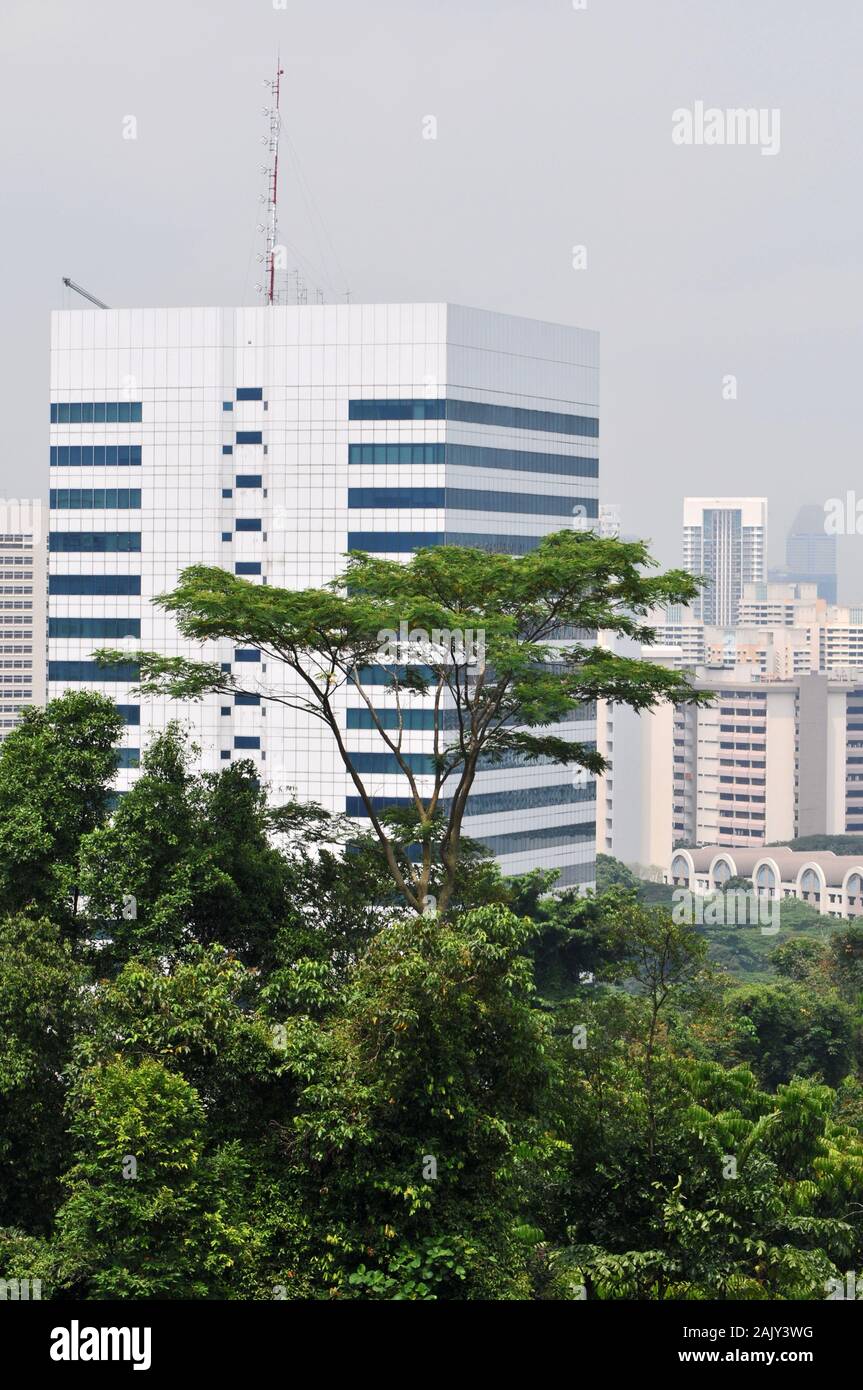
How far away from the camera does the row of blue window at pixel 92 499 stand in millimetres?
56219

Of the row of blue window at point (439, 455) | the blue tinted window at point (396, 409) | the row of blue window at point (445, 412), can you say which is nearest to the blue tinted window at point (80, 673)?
the row of blue window at point (439, 455)

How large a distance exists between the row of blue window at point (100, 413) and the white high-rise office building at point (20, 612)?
65.5m

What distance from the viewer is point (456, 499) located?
174ft

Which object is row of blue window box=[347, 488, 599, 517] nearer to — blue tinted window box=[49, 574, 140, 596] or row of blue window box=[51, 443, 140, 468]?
row of blue window box=[51, 443, 140, 468]

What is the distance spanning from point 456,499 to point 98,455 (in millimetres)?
14191

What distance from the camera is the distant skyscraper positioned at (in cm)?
18650

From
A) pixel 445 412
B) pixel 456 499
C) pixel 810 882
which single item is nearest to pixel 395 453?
pixel 445 412

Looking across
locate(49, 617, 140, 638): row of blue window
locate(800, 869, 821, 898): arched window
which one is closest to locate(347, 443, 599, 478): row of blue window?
locate(49, 617, 140, 638): row of blue window

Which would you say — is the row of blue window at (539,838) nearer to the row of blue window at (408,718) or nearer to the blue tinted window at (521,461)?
the row of blue window at (408,718)

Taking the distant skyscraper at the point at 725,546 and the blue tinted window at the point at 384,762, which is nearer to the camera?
the blue tinted window at the point at 384,762

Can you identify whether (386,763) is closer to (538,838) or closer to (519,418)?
(538,838)

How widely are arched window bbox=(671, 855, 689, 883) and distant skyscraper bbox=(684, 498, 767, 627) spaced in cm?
7846
